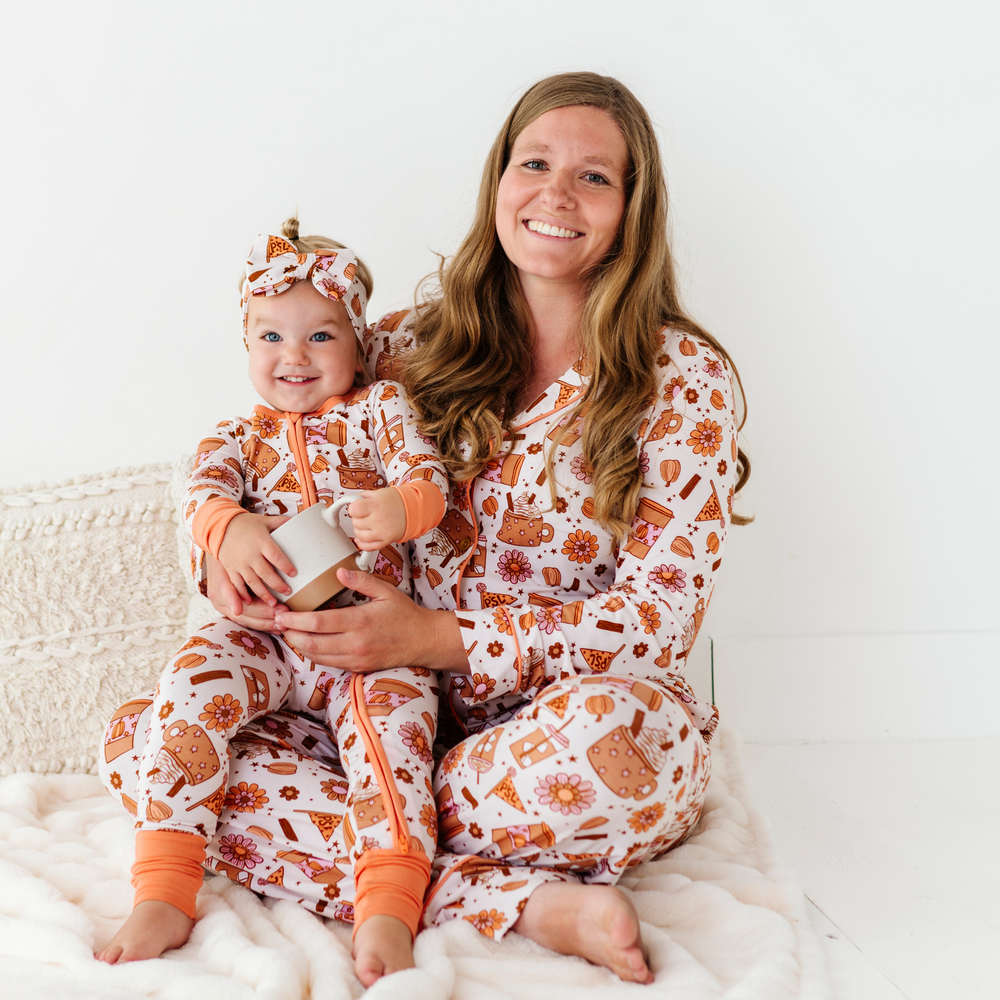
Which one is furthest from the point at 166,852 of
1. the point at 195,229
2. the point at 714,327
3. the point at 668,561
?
the point at 714,327

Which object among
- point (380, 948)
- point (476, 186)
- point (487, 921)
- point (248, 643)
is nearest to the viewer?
point (380, 948)

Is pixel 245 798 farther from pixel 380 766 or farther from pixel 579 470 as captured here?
pixel 579 470

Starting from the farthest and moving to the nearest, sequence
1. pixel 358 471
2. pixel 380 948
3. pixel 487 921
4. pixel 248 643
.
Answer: pixel 358 471
pixel 248 643
pixel 487 921
pixel 380 948

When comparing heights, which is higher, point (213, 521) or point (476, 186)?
point (476, 186)

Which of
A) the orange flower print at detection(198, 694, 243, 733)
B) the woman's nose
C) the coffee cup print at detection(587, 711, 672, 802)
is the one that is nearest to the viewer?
the coffee cup print at detection(587, 711, 672, 802)

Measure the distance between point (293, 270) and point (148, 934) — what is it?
2.91ft

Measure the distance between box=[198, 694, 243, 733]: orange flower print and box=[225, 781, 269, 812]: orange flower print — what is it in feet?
0.30

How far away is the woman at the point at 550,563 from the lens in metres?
1.08

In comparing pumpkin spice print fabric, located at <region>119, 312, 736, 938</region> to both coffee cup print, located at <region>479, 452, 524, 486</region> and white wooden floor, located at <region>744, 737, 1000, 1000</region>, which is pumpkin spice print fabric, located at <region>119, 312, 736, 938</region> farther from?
white wooden floor, located at <region>744, 737, 1000, 1000</region>

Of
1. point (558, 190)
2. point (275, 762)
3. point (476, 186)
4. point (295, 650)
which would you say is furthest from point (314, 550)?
point (476, 186)

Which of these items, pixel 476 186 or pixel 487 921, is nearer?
pixel 487 921

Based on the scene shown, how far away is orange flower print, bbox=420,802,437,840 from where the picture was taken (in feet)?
3.55

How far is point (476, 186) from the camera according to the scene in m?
1.84

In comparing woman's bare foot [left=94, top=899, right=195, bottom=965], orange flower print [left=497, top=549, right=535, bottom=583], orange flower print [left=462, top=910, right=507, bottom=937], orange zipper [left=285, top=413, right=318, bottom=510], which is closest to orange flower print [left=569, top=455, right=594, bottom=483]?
orange flower print [left=497, top=549, right=535, bottom=583]
